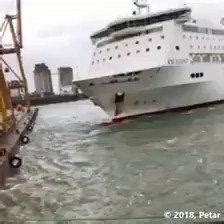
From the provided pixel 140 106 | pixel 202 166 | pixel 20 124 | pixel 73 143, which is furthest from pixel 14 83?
pixel 202 166

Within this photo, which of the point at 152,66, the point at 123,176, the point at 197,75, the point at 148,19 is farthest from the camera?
the point at 148,19

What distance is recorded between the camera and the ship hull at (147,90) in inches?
1262

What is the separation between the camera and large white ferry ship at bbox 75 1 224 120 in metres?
32.5

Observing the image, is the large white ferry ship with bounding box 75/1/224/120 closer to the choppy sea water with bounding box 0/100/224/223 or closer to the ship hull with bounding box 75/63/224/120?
the ship hull with bounding box 75/63/224/120

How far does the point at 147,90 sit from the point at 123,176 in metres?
17.0

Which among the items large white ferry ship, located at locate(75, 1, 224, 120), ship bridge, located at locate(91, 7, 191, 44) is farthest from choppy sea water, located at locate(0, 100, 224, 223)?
ship bridge, located at locate(91, 7, 191, 44)

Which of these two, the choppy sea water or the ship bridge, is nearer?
the choppy sea water

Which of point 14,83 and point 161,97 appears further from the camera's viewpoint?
point 14,83

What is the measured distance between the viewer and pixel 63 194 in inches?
549

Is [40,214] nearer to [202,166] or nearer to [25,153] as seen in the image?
[202,166]

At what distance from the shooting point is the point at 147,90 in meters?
32.0

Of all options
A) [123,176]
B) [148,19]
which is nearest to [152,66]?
[148,19]

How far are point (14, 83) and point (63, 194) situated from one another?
35085 millimetres

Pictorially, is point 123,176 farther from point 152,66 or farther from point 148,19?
point 148,19
